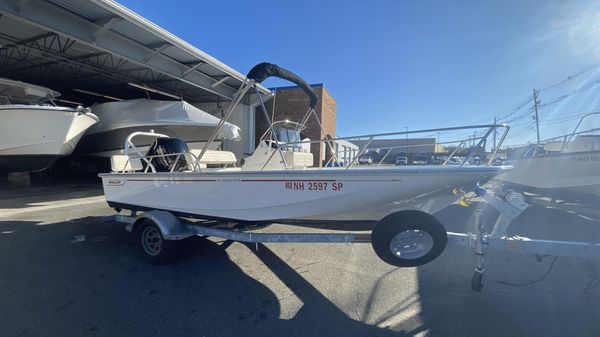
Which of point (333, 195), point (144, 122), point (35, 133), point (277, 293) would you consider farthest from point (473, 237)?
point (144, 122)

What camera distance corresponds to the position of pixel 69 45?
9.41 m

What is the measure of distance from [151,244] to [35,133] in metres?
8.06

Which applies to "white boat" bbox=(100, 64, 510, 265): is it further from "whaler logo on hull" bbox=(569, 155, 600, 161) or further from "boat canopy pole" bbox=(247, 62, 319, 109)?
"whaler logo on hull" bbox=(569, 155, 600, 161)

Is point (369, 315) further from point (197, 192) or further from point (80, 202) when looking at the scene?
point (80, 202)

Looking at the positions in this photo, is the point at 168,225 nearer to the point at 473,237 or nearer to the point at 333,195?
the point at 333,195

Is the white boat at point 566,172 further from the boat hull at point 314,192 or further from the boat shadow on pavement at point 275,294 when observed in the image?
the boat hull at point 314,192

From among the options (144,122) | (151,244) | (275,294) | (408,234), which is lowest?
(275,294)

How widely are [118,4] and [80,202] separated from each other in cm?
556

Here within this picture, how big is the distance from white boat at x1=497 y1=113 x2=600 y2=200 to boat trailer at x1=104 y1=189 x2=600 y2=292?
4.84m

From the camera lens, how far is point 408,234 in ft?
9.34

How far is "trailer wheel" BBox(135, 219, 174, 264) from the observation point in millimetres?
3619

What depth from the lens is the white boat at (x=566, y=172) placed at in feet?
19.9

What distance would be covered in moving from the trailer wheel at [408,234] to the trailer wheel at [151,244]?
2608 millimetres

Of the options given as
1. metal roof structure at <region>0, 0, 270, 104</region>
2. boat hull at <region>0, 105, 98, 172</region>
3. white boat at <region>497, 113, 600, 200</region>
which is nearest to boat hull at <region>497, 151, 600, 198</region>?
white boat at <region>497, 113, 600, 200</region>
